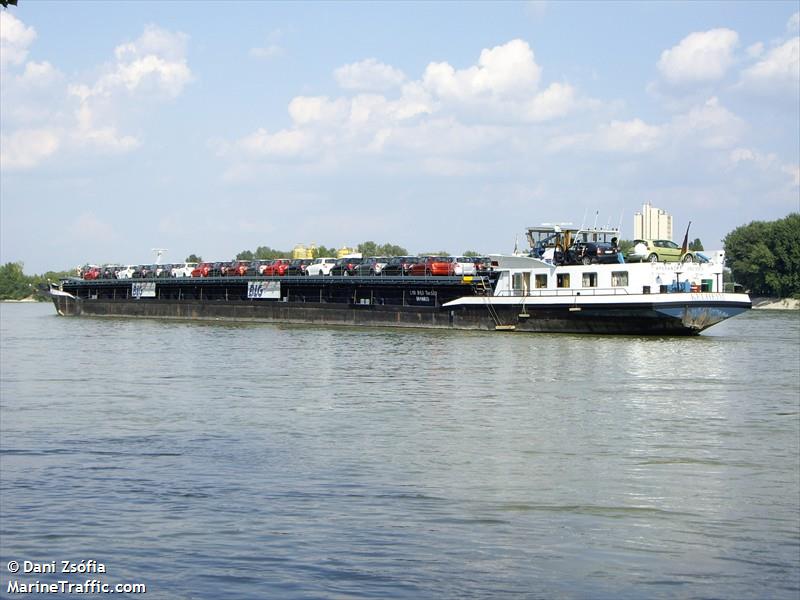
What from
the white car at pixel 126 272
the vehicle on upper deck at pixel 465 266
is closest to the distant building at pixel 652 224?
the vehicle on upper deck at pixel 465 266

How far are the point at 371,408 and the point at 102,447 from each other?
297 inches

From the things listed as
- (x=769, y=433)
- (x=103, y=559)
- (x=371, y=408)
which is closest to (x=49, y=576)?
(x=103, y=559)

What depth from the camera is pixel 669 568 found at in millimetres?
11539

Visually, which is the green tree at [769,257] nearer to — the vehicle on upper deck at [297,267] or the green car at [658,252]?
the vehicle on upper deck at [297,267]

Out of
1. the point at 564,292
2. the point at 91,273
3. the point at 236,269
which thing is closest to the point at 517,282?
the point at 564,292

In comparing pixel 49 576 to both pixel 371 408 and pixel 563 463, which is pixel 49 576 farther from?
pixel 371 408

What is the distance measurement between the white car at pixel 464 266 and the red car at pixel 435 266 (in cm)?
25

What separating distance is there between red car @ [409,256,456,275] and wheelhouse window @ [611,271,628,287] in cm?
1276

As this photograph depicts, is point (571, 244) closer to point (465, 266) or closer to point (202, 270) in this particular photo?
point (465, 266)

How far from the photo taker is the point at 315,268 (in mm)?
69750

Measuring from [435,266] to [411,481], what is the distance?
43.2m

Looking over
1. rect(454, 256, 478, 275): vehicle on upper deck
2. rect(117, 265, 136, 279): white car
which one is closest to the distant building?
rect(454, 256, 478, 275): vehicle on upper deck

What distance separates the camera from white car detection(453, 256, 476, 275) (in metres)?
56.2

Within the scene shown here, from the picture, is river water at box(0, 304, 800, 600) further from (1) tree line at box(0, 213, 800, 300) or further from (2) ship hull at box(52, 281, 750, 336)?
(1) tree line at box(0, 213, 800, 300)
